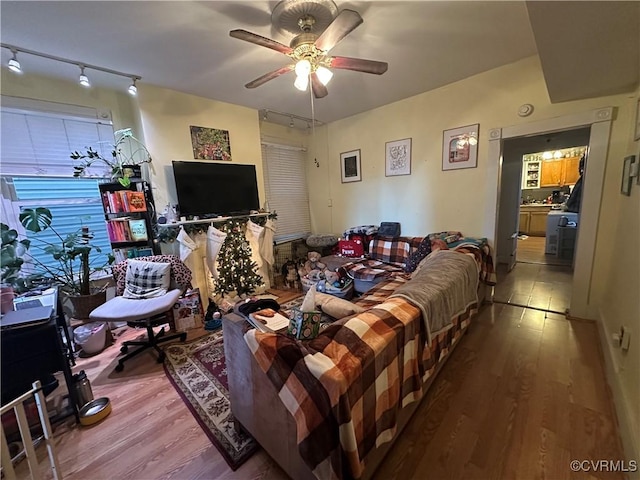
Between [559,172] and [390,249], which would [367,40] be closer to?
[390,249]

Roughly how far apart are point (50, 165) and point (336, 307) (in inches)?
125

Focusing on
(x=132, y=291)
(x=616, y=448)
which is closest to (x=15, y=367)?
(x=132, y=291)

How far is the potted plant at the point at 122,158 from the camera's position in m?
2.58

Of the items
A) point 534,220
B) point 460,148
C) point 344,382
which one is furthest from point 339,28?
point 534,220

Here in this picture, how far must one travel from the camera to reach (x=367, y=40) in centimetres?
203

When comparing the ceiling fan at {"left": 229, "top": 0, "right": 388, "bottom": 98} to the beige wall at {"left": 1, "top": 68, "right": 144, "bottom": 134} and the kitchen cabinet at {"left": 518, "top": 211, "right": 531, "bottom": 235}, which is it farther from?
the kitchen cabinet at {"left": 518, "top": 211, "right": 531, "bottom": 235}

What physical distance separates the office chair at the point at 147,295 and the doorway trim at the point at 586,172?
3557 millimetres

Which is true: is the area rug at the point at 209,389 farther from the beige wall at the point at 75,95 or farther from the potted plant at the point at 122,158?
the beige wall at the point at 75,95

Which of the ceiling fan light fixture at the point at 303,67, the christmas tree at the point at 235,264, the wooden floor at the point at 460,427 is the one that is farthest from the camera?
the christmas tree at the point at 235,264

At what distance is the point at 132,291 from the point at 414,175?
3509 millimetres

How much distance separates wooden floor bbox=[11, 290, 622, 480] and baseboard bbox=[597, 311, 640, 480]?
0.05 meters

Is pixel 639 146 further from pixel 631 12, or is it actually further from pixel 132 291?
pixel 132 291

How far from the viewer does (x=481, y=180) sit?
9.49 feet

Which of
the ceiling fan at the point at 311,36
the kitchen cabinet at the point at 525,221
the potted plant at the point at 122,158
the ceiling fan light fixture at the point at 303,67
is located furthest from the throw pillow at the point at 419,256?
the kitchen cabinet at the point at 525,221
